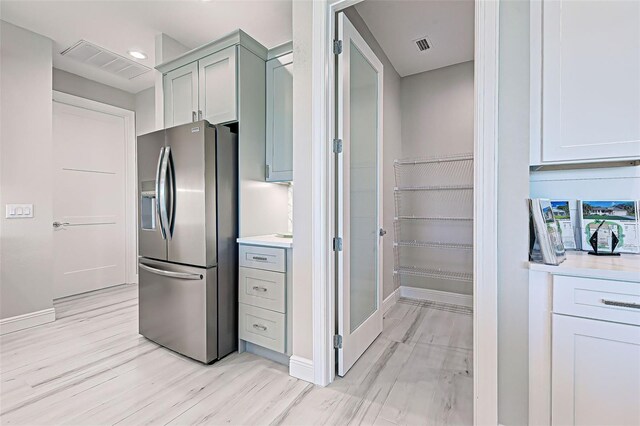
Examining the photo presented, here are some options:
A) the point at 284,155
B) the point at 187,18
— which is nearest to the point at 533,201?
the point at 284,155

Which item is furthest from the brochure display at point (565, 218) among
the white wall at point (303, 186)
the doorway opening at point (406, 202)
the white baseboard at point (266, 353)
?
the white baseboard at point (266, 353)

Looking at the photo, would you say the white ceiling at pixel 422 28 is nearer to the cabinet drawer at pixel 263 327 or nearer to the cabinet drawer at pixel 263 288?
the cabinet drawer at pixel 263 288

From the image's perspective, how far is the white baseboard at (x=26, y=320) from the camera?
268 centimetres

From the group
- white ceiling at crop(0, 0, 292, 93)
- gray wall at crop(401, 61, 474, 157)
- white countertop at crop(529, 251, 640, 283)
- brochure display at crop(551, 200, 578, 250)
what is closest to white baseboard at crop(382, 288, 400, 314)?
gray wall at crop(401, 61, 474, 157)

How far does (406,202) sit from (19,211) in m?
4.00

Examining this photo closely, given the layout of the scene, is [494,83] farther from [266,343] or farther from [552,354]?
[266,343]

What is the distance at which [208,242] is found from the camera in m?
2.11

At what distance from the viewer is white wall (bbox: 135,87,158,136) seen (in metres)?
4.19

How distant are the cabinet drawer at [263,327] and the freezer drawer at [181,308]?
8.6 inches

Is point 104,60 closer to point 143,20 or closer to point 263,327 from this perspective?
point 143,20

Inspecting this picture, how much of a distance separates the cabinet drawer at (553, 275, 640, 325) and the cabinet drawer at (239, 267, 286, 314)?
59.6 inches

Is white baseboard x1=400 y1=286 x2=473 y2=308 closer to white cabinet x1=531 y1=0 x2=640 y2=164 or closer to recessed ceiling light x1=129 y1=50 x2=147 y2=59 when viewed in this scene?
white cabinet x1=531 y1=0 x2=640 y2=164

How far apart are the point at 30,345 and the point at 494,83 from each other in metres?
3.76

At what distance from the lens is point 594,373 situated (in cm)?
116
